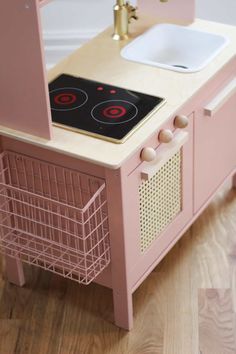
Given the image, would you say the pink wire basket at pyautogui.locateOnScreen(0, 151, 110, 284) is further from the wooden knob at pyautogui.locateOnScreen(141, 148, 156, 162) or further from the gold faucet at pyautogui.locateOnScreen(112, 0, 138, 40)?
the gold faucet at pyautogui.locateOnScreen(112, 0, 138, 40)

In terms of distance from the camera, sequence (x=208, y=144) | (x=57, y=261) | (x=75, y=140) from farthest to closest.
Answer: (x=208, y=144)
(x=57, y=261)
(x=75, y=140)

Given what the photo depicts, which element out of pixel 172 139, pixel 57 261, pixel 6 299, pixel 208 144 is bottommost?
pixel 6 299

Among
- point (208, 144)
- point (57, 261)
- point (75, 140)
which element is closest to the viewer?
point (75, 140)

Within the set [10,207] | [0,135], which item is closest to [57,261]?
[10,207]

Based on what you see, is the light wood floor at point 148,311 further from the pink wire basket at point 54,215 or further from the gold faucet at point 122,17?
the gold faucet at point 122,17

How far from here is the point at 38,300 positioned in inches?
98.9

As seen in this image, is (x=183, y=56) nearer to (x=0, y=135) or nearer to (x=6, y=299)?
(x=0, y=135)

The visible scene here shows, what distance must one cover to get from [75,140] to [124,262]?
0.39 meters

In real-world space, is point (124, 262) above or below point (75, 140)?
below

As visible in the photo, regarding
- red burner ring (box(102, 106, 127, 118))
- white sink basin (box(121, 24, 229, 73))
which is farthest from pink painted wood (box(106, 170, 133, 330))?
white sink basin (box(121, 24, 229, 73))

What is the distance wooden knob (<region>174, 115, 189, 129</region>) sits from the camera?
221 cm

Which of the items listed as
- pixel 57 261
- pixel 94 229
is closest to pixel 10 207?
pixel 57 261

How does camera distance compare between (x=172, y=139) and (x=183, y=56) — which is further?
(x=183, y=56)

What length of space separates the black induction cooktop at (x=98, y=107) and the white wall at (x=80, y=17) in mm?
1042
